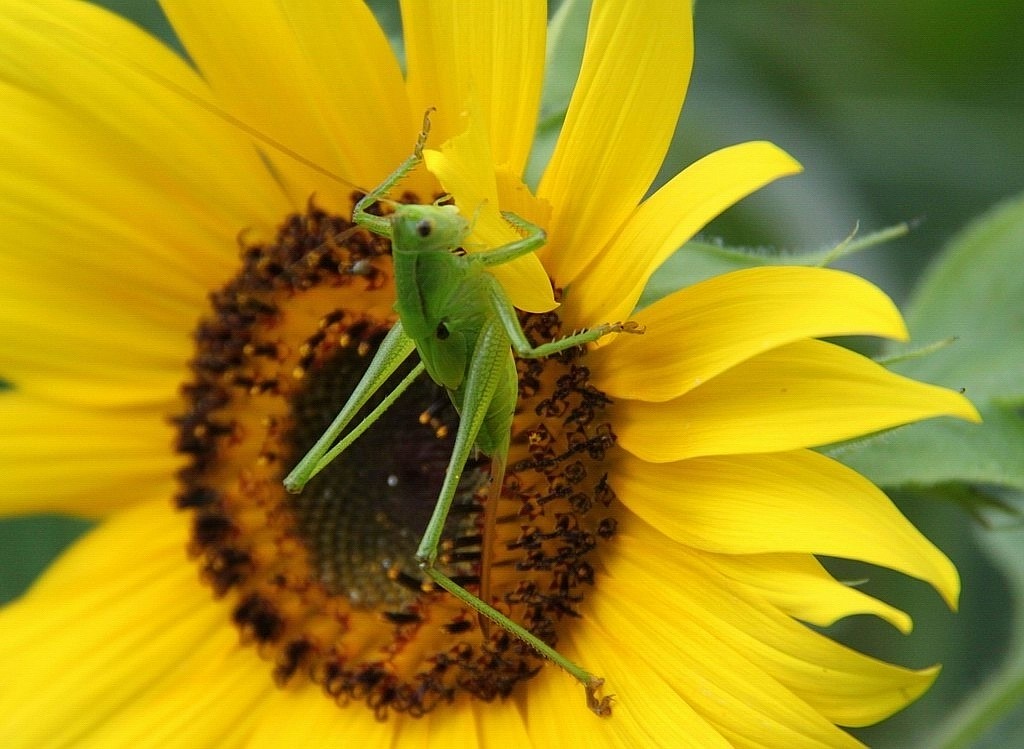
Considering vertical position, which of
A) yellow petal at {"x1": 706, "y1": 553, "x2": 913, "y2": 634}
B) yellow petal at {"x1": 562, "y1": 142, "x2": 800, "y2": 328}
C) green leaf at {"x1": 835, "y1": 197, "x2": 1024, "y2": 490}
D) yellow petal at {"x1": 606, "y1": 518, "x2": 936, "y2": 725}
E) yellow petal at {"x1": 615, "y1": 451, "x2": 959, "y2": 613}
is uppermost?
yellow petal at {"x1": 562, "y1": 142, "x2": 800, "y2": 328}

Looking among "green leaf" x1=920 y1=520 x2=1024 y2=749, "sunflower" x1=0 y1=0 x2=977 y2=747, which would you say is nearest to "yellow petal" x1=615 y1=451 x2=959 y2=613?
"sunflower" x1=0 y1=0 x2=977 y2=747

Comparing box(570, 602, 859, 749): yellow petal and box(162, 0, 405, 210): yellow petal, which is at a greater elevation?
box(162, 0, 405, 210): yellow petal

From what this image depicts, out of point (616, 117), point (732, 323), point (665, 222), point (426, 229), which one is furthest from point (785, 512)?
point (426, 229)

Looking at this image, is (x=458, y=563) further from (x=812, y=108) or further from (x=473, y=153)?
(x=812, y=108)

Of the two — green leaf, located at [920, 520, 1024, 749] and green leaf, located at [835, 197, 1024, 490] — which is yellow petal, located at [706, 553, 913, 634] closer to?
green leaf, located at [835, 197, 1024, 490]

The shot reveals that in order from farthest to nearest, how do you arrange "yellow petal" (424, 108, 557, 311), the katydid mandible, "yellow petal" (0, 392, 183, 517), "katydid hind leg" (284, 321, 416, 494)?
1. "yellow petal" (0, 392, 183, 517)
2. "katydid hind leg" (284, 321, 416, 494)
3. the katydid mandible
4. "yellow petal" (424, 108, 557, 311)

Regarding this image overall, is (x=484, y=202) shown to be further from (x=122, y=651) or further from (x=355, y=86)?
(x=122, y=651)

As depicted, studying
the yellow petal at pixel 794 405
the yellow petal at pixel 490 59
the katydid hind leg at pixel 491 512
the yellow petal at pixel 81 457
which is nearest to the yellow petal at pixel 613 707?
the katydid hind leg at pixel 491 512
